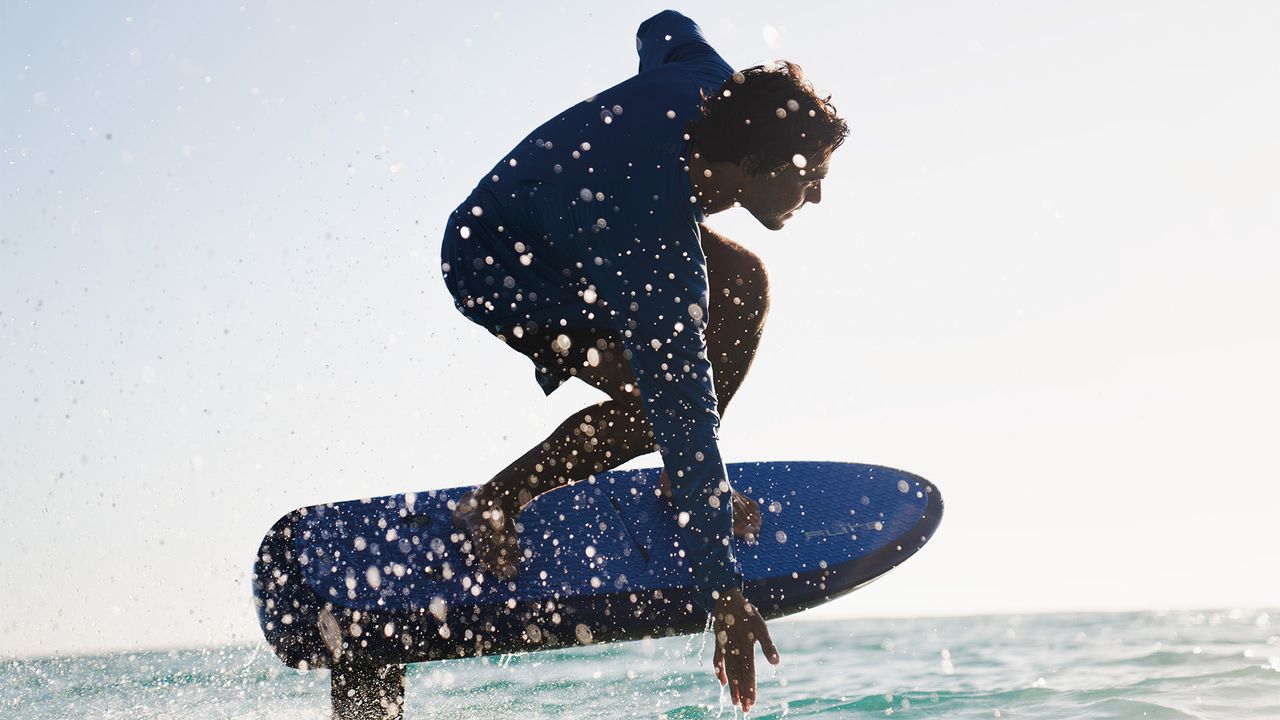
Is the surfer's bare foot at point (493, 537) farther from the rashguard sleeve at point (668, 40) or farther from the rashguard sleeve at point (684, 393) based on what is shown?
the rashguard sleeve at point (668, 40)

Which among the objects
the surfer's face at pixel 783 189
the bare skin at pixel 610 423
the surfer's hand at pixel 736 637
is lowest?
the surfer's hand at pixel 736 637

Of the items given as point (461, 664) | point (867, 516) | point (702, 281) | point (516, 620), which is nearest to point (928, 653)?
point (461, 664)

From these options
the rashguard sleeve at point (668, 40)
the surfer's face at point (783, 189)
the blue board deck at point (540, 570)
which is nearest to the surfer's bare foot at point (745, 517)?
the blue board deck at point (540, 570)

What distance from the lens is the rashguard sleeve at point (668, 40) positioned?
8.71 feet

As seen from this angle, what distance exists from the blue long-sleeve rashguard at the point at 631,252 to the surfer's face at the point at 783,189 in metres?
0.16

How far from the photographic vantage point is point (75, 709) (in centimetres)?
1039

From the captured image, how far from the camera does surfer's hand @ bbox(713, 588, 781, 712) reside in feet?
5.74

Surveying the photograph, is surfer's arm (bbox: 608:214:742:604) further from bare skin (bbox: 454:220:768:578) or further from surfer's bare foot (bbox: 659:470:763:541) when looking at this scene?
surfer's bare foot (bbox: 659:470:763:541)

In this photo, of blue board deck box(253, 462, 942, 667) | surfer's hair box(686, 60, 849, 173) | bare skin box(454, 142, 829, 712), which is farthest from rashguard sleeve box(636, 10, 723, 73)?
blue board deck box(253, 462, 942, 667)

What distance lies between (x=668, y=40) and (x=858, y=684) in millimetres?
7479

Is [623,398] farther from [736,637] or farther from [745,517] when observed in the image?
[736,637]

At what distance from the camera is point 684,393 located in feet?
5.85

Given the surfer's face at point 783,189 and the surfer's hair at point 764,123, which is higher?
the surfer's hair at point 764,123

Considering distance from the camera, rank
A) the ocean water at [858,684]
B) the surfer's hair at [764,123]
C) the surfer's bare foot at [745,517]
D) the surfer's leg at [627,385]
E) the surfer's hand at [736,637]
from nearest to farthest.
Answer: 1. the surfer's hand at [736,637]
2. the surfer's hair at [764,123]
3. the surfer's leg at [627,385]
4. the surfer's bare foot at [745,517]
5. the ocean water at [858,684]
